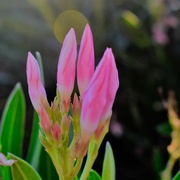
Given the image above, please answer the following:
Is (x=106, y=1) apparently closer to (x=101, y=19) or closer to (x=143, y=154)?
(x=101, y=19)

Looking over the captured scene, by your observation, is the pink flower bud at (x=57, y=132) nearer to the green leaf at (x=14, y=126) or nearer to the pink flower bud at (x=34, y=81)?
the pink flower bud at (x=34, y=81)

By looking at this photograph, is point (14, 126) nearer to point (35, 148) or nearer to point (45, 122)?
point (35, 148)

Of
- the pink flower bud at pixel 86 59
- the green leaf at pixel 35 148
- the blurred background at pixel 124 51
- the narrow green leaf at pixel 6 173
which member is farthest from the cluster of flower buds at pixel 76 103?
the blurred background at pixel 124 51

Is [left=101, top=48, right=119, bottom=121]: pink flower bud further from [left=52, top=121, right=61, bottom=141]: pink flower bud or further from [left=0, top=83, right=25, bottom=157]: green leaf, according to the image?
[left=0, top=83, right=25, bottom=157]: green leaf

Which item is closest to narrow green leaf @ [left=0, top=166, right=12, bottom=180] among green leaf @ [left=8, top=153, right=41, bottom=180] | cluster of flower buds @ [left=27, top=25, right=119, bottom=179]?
green leaf @ [left=8, top=153, right=41, bottom=180]

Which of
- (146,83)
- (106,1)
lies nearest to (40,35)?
(106,1)

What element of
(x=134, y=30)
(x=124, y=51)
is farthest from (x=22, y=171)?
(x=124, y=51)
